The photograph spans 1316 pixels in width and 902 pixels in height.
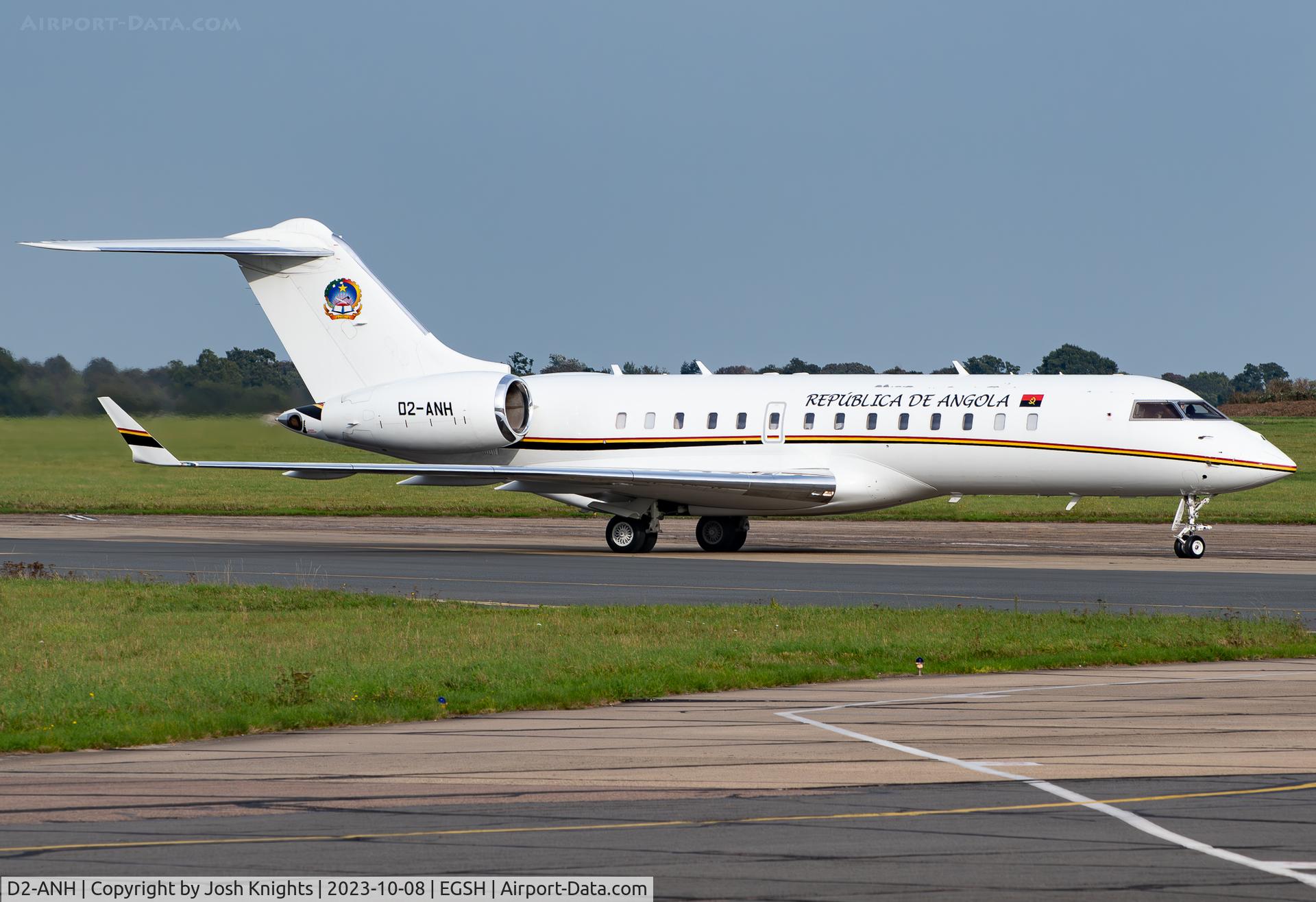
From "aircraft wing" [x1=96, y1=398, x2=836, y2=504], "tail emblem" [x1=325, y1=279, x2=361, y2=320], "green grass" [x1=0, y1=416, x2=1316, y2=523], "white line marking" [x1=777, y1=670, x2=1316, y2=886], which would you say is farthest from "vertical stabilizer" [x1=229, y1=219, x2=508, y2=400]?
"white line marking" [x1=777, y1=670, x2=1316, y2=886]

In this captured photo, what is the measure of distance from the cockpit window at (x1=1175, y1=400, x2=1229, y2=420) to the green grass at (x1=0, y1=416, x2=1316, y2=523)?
14641mm

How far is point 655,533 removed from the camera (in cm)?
3391

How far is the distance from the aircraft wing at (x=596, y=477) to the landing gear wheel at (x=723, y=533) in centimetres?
202

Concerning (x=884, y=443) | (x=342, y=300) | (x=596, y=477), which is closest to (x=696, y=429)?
(x=596, y=477)

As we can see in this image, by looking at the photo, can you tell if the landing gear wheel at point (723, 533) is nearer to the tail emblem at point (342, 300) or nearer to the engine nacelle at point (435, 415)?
the engine nacelle at point (435, 415)

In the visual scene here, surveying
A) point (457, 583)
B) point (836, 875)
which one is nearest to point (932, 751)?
point (836, 875)

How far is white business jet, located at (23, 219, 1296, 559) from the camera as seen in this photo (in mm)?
30484

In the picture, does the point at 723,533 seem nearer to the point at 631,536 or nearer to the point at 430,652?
the point at 631,536

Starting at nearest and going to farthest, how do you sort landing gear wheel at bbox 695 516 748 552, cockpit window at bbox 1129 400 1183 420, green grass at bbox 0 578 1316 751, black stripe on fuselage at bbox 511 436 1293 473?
green grass at bbox 0 578 1316 751 → black stripe on fuselage at bbox 511 436 1293 473 → cockpit window at bbox 1129 400 1183 420 → landing gear wheel at bbox 695 516 748 552

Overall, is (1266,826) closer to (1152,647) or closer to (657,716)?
(657,716)

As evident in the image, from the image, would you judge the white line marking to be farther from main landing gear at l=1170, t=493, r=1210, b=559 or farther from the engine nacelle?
the engine nacelle

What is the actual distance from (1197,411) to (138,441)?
1962 centimetres

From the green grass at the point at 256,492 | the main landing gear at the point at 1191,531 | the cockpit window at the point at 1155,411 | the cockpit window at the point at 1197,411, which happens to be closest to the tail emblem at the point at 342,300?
the green grass at the point at 256,492

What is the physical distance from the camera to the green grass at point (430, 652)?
42.0ft
